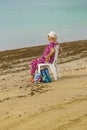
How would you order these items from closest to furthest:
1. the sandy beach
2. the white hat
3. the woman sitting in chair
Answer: the sandy beach < the white hat < the woman sitting in chair

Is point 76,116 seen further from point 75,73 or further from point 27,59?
point 27,59

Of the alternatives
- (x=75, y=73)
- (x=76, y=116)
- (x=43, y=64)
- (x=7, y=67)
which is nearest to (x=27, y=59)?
(x=7, y=67)

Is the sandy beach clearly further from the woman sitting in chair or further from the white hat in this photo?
the white hat

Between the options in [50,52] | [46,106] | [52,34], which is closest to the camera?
[46,106]

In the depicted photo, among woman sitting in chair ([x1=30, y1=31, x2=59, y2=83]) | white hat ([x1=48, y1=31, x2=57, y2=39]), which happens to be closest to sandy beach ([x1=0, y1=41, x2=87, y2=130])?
woman sitting in chair ([x1=30, y1=31, x2=59, y2=83])

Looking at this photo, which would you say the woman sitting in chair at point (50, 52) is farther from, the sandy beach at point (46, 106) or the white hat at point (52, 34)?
the sandy beach at point (46, 106)

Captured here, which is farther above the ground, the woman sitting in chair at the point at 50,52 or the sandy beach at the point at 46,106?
the woman sitting in chair at the point at 50,52

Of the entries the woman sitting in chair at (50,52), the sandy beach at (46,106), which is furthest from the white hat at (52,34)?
the sandy beach at (46,106)

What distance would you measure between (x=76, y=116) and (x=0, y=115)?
1.56 m

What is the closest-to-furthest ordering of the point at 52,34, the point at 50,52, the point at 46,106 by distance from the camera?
the point at 46,106 → the point at 52,34 → the point at 50,52

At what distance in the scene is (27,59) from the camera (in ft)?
94.8

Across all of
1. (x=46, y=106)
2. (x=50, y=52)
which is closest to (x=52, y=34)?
(x=50, y=52)

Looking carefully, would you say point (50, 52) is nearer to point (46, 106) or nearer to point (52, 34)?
point (52, 34)

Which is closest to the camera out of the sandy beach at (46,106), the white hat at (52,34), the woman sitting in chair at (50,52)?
the sandy beach at (46,106)
